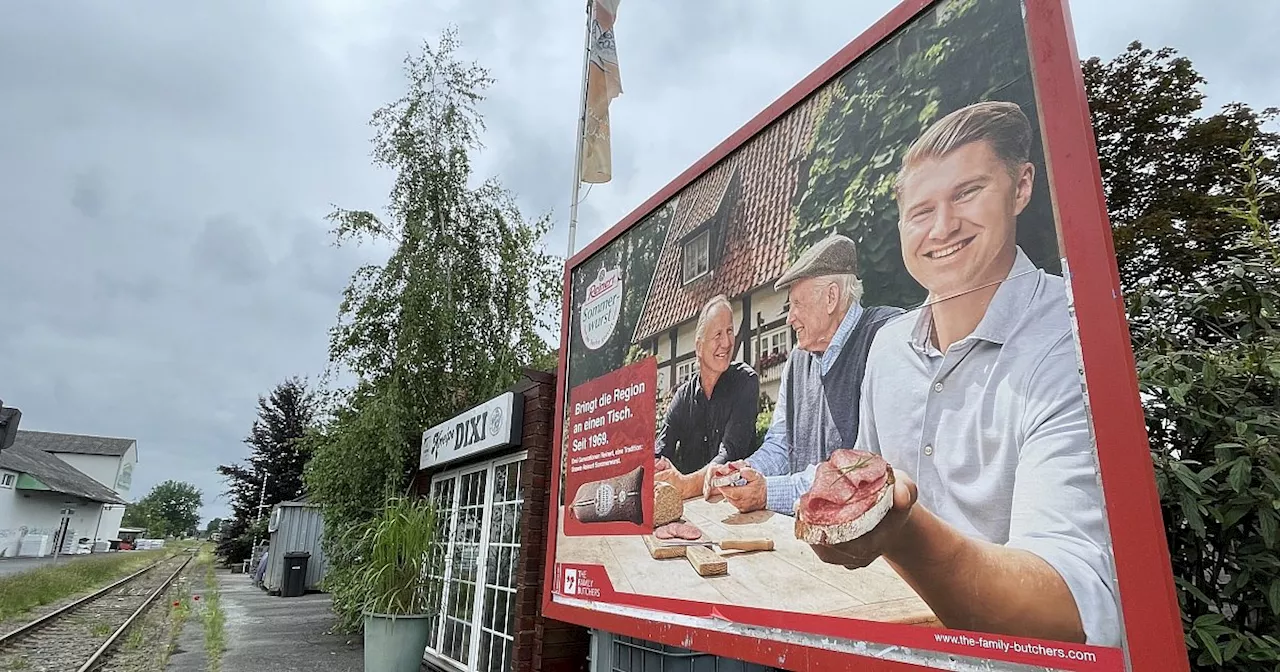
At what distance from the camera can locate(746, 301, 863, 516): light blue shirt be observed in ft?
8.31

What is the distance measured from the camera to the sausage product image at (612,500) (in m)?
3.70

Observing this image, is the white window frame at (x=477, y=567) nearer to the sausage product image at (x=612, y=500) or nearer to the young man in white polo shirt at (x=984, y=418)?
the sausage product image at (x=612, y=500)

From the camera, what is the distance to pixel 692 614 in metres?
3.01

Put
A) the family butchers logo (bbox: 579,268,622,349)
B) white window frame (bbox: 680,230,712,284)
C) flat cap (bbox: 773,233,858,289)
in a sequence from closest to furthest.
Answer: flat cap (bbox: 773,233,858,289)
white window frame (bbox: 680,230,712,284)
the family butchers logo (bbox: 579,268,622,349)

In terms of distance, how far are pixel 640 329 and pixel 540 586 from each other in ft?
7.42

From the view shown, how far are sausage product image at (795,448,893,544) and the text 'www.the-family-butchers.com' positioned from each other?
431mm

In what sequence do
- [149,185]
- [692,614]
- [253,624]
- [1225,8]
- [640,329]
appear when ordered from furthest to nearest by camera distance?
[149,185] → [253,624] → [1225,8] → [640,329] → [692,614]

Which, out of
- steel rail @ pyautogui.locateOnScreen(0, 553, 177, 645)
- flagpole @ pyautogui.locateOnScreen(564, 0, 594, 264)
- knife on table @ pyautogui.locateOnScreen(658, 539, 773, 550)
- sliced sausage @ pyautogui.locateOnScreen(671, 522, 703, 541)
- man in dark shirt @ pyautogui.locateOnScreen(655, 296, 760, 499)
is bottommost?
steel rail @ pyautogui.locateOnScreen(0, 553, 177, 645)

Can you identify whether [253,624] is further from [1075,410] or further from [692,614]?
[1075,410]

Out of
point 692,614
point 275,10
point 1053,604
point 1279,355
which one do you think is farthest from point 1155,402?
point 275,10

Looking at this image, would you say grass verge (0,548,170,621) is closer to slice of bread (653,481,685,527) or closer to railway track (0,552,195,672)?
railway track (0,552,195,672)

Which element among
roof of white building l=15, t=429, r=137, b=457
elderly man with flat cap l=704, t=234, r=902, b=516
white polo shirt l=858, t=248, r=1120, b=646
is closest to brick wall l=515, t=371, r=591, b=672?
elderly man with flat cap l=704, t=234, r=902, b=516

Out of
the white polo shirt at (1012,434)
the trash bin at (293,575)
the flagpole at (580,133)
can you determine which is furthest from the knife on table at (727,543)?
the trash bin at (293,575)

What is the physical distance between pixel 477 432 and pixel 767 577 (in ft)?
12.6
